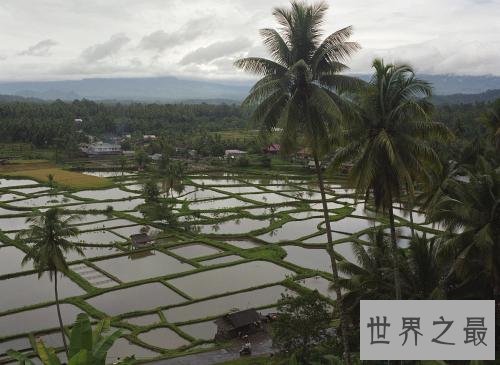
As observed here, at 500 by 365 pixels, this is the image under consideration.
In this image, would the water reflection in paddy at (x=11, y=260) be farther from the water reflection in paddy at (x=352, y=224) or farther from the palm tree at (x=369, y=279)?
the water reflection in paddy at (x=352, y=224)

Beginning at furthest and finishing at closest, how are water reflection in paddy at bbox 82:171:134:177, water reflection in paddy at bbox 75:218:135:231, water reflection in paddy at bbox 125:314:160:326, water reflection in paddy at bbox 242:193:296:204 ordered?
water reflection in paddy at bbox 82:171:134:177
water reflection in paddy at bbox 242:193:296:204
water reflection in paddy at bbox 75:218:135:231
water reflection in paddy at bbox 125:314:160:326

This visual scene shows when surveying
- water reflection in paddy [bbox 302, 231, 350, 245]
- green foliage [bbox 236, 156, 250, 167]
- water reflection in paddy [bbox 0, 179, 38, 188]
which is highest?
green foliage [bbox 236, 156, 250, 167]

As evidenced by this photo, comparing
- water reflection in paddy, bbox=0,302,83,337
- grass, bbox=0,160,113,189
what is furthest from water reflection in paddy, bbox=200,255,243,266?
grass, bbox=0,160,113,189

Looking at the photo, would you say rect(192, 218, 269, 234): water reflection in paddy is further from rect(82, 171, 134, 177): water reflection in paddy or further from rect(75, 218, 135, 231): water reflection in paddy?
rect(82, 171, 134, 177): water reflection in paddy

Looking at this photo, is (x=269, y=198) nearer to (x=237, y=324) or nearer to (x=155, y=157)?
(x=237, y=324)

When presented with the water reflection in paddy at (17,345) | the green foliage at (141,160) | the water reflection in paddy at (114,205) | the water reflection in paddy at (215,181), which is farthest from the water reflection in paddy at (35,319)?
the green foliage at (141,160)

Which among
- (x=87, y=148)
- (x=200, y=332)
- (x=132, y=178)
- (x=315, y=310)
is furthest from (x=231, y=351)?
(x=87, y=148)
